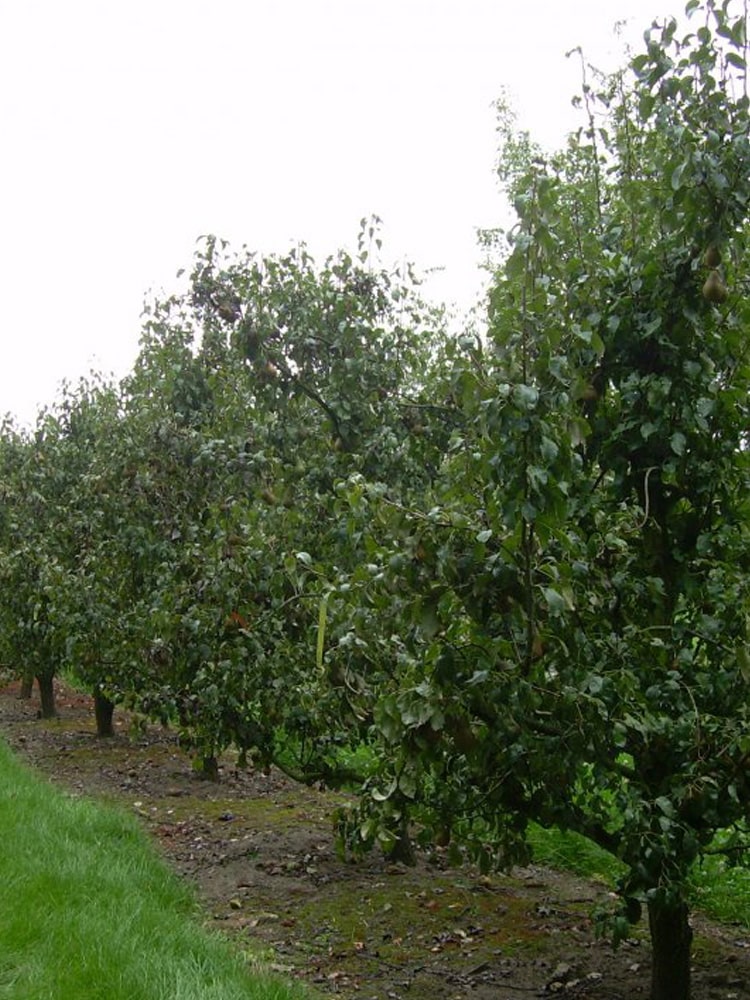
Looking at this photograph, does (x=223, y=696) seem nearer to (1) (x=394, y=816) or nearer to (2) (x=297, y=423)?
(2) (x=297, y=423)

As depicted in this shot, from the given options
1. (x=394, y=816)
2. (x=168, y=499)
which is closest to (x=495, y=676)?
(x=394, y=816)

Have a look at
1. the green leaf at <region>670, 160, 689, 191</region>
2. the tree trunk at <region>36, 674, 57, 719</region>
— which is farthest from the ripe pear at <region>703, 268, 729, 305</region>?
the tree trunk at <region>36, 674, 57, 719</region>

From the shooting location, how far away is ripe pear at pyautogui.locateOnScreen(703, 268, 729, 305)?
11.9 feet

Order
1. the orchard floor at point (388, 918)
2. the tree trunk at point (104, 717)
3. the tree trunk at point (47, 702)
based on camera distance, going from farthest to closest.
→ the tree trunk at point (47, 702) < the tree trunk at point (104, 717) < the orchard floor at point (388, 918)

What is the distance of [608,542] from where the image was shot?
377 centimetres

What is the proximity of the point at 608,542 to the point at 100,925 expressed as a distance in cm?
311

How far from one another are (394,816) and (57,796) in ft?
17.8

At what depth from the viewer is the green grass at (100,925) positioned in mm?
4285

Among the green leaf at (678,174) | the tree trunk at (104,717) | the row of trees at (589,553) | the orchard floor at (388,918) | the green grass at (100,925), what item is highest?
the green leaf at (678,174)

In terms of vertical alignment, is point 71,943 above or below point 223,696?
below

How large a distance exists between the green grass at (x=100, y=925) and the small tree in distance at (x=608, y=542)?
0.95 metres

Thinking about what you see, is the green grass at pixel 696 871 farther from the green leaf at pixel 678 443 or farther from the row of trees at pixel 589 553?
the green leaf at pixel 678 443

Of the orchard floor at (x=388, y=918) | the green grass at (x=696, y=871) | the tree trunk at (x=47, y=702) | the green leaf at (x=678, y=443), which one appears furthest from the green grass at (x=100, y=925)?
the tree trunk at (x=47, y=702)

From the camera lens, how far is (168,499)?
8.70 m
